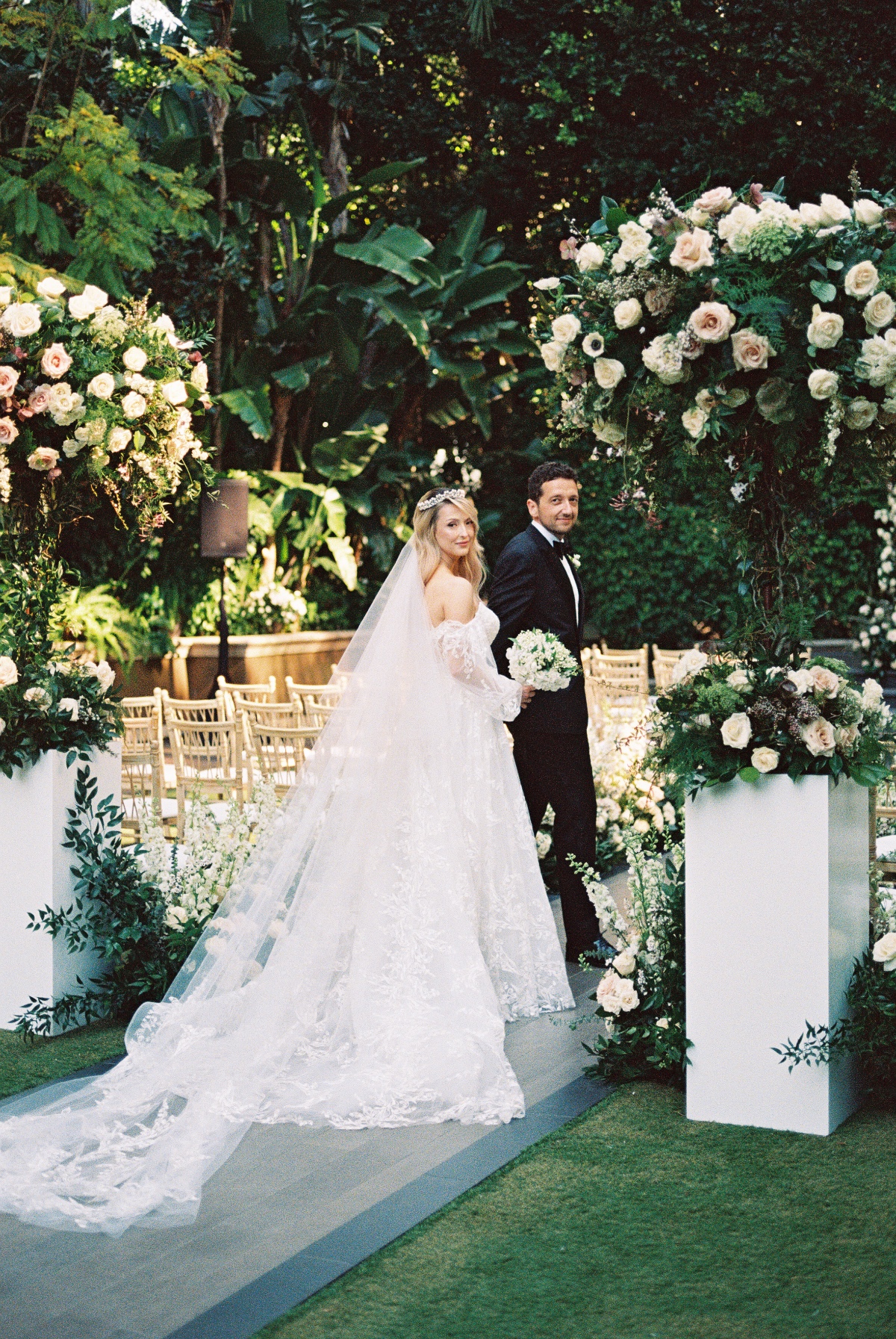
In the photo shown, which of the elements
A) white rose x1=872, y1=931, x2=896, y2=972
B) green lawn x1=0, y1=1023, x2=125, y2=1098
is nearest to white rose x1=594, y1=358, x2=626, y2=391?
white rose x1=872, y1=931, x2=896, y2=972

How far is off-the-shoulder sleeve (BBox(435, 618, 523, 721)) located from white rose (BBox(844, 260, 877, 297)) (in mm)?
2061

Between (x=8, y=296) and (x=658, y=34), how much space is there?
533 inches

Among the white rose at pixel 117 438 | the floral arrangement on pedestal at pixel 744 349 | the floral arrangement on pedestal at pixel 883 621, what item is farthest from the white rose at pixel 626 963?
the floral arrangement on pedestal at pixel 883 621

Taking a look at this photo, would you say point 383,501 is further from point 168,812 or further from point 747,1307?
point 747,1307

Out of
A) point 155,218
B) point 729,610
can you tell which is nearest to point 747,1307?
point 729,610

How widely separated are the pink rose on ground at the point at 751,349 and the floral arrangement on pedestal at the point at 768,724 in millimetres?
923

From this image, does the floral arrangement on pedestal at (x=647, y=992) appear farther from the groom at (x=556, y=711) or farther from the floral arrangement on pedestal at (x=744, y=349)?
the groom at (x=556, y=711)

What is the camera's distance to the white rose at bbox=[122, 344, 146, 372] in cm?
529

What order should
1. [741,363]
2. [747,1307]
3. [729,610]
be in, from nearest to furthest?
[747,1307]
[741,363]
[729,610]

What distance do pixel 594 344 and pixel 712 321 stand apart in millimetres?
417

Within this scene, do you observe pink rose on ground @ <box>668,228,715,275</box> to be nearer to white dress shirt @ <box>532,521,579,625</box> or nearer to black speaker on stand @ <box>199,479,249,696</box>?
white dress shirt @ <box>532,521,579,625</box>

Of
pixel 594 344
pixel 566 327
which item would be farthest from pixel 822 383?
pixel 566 327

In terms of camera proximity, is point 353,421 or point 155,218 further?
point 353,421

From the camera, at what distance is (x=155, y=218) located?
9.84 metres
